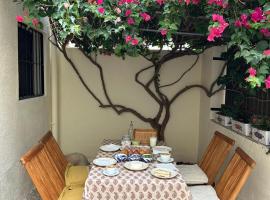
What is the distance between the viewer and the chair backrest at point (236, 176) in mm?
2420

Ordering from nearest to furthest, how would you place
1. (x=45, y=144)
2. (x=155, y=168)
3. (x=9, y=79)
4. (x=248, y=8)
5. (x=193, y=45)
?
(x=248, y=8) < (x=155, y=168) < (x=9, y=79) < (x=45, y=144) < (x=193, y=45)

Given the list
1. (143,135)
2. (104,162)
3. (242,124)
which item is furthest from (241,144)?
(104,162)

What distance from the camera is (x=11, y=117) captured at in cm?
283

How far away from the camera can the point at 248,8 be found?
226 cm

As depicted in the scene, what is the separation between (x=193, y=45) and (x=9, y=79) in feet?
7.59

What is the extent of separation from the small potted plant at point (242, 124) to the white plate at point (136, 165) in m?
1.24

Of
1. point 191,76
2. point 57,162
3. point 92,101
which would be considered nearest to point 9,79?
point 57,162

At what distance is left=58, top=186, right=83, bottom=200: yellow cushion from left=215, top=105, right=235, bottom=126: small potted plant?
6.65 ft

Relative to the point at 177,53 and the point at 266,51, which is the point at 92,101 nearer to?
the point at 177,53

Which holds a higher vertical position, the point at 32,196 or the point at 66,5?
A: the point at 66,5

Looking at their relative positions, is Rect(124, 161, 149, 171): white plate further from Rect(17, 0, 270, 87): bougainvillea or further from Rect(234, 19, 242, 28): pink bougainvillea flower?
Rect(234, 19, 242, 28): pink bougainvillea flower

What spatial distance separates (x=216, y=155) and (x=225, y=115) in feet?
2.53

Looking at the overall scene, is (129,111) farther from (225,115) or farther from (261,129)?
(261,129)

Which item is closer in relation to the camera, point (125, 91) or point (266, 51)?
point (266, 51)
